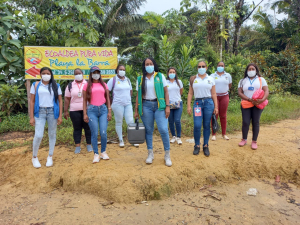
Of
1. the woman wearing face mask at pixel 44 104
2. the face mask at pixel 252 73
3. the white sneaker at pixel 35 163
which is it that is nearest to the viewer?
the woman wearing face mask at pixel 44 104

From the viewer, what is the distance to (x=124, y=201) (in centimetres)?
322

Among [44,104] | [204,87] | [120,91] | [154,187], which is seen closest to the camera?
[154,187]

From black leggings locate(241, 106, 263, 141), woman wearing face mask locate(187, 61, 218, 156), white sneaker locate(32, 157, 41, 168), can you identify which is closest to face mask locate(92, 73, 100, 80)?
woman wearing face mask locate(187, 61, 218, 156)

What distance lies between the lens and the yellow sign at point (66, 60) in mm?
6602

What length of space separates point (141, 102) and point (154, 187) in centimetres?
134

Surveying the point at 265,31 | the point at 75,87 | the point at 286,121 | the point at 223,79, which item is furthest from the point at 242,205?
the point at 265,31

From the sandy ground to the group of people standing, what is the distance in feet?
0.95

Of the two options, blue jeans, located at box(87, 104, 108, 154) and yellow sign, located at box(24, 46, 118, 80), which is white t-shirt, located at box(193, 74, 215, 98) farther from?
yellow sign, located at box(24, 46, 118, 80)

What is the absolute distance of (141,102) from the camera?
3.68 meters

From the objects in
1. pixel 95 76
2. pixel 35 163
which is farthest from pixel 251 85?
pixel 35 163

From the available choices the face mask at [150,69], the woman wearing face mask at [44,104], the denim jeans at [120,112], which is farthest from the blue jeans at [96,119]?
the face mask at [150,69]

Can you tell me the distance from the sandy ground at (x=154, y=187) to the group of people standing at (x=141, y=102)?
0.95 feet

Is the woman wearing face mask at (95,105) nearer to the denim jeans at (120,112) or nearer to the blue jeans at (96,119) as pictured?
the blue jeans at (96,119)

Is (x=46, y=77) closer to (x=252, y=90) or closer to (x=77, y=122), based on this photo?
(x=77, y=122)
